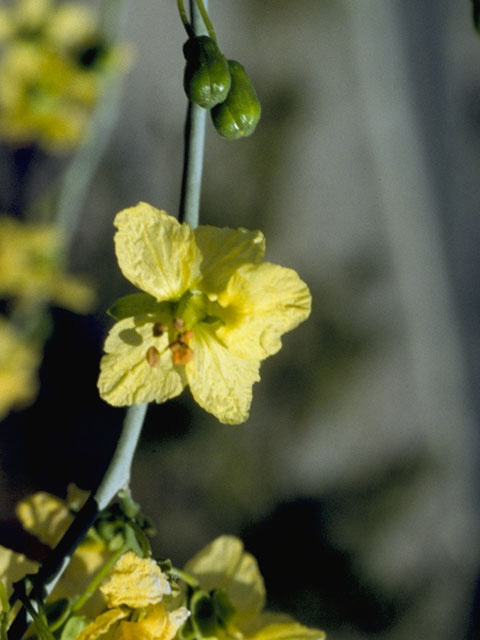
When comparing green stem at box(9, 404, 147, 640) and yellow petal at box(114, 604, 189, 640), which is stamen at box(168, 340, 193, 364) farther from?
yellow petal at box(114, 604, 189, 640)

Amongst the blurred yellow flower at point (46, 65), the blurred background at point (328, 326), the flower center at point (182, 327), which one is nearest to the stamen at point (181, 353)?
the flower center at point (182, 327)

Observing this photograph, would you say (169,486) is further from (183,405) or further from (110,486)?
(110,486)

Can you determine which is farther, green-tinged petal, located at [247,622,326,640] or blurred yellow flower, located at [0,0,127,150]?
blurred yellow flower, located at [0,0,127,150]

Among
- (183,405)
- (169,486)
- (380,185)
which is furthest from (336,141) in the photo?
(169,486)

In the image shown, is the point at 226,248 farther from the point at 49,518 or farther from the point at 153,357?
the point at 49,518

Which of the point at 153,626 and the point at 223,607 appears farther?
the point at 223,607

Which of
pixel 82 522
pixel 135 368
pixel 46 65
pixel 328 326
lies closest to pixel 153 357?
pixel 135 368

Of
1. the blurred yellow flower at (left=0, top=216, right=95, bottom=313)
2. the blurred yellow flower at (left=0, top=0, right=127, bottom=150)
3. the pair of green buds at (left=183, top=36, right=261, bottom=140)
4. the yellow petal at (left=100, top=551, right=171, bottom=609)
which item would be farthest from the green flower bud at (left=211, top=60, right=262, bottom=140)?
the blurred yellow flower at (left=0, top=216, right=95, bottom=313)
